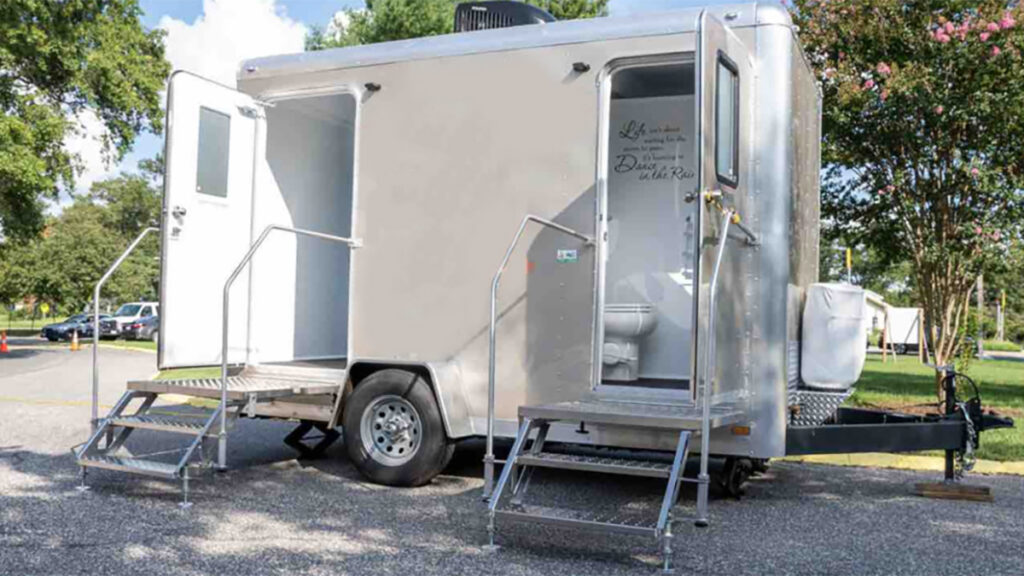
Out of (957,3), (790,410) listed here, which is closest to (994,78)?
(957,3)

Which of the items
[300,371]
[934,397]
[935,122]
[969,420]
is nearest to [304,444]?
[300,371]

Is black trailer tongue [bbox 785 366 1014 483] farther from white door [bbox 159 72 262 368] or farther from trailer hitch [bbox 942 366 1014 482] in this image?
white door [bbox 159 72 262 368]

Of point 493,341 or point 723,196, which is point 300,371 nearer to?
point 493,341

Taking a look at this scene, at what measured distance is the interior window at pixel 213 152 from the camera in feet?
22.9

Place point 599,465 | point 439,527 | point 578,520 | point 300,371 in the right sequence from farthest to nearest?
point 300,371
point 439,527
point 599,465
point 578,520

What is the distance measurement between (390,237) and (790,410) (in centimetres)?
295

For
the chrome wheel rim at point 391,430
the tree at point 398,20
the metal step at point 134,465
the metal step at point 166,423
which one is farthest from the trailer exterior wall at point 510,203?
the tree at point 398,20

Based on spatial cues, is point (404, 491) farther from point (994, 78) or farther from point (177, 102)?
point (994, 78)

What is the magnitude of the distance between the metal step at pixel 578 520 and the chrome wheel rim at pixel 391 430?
5.13 ft

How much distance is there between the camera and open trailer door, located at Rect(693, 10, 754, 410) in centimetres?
487

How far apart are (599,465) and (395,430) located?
6.76ft

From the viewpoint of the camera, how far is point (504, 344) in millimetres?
6402

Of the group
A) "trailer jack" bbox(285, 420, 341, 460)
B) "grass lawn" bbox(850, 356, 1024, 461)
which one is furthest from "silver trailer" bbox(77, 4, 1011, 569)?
"grass lawn" bbox(850, 356, 1024, 461)

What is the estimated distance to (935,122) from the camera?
10.2 m
